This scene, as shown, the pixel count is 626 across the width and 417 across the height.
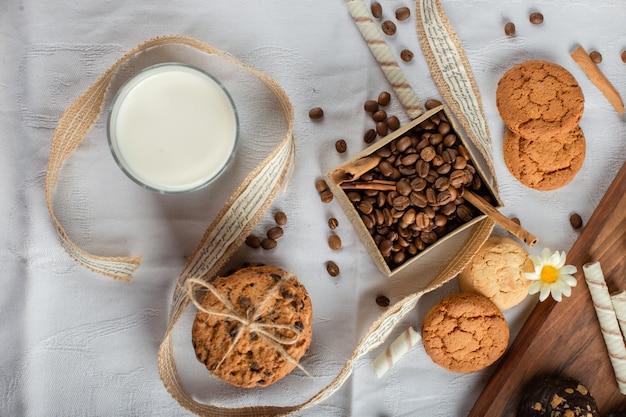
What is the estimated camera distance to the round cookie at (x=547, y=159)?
1579 mm

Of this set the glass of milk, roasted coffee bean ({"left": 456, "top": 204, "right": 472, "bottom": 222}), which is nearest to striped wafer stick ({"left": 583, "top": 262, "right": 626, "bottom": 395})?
roasted coffee bean ({"left": 456, "top": 204, "right": 472, "bottom": 222})

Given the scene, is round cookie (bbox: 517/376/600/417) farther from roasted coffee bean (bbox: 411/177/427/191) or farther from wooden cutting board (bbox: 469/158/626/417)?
roasted coffee bean (bbox: 411/177/427/191)

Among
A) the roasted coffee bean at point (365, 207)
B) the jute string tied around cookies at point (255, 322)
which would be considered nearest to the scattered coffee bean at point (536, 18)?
the roasted coffee bean at point (365, 207)

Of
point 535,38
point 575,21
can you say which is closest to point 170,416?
point 535,38

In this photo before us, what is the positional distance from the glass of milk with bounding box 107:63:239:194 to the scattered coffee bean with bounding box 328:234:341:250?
13.6 inches

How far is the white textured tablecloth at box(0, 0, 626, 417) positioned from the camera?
5.21ft

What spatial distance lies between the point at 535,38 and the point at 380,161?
0.57 metres

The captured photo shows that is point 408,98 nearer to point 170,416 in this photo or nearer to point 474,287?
point 474,287

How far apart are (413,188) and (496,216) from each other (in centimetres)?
20

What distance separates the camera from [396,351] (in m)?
1.59

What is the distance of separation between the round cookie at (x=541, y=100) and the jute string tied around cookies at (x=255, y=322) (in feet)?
2.36

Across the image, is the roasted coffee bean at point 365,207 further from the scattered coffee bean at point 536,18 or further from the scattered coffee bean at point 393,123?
the scattered coffee bean at point 536,18

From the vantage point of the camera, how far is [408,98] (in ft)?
5.30

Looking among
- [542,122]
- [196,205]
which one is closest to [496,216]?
[542,122]
